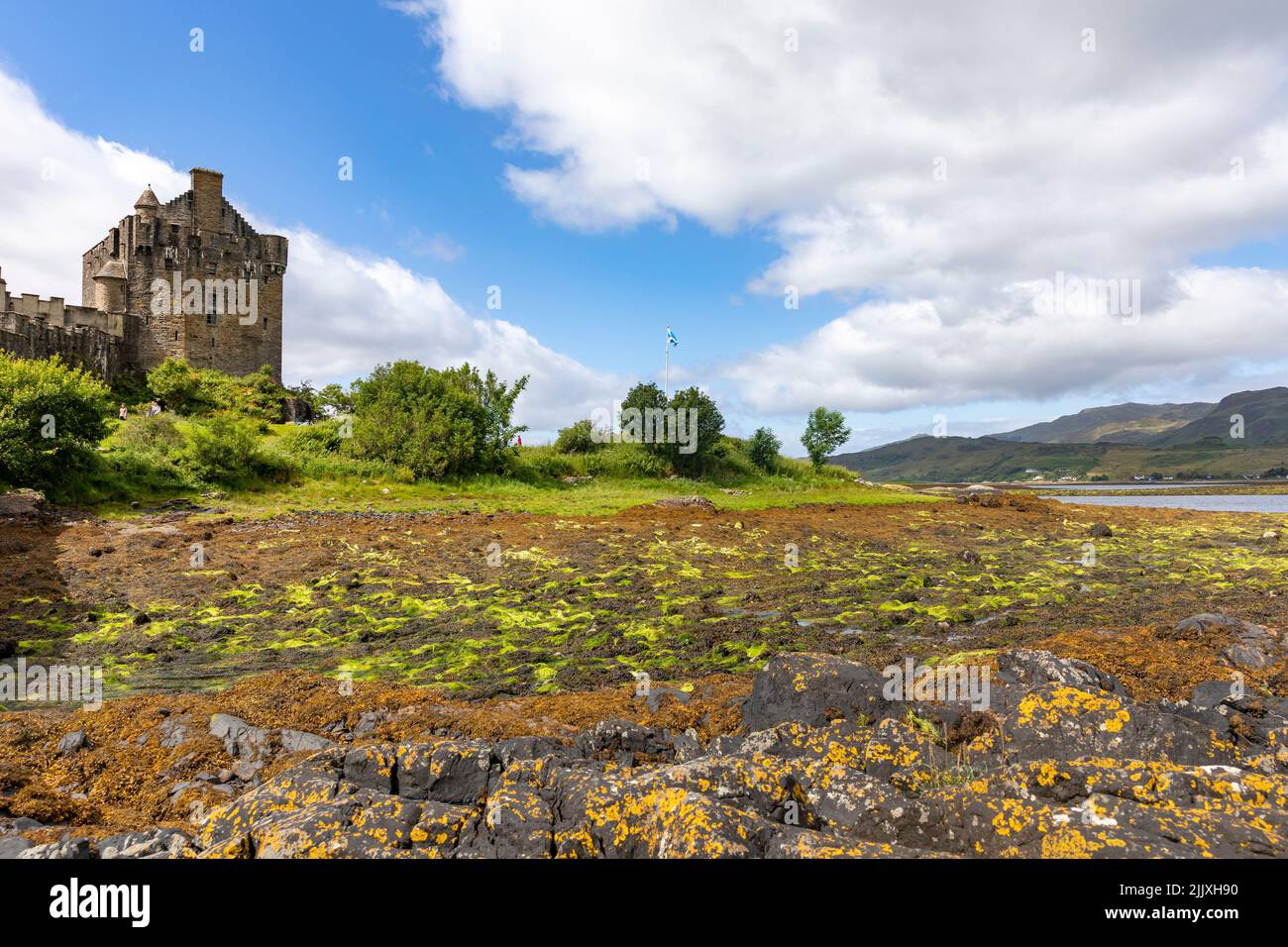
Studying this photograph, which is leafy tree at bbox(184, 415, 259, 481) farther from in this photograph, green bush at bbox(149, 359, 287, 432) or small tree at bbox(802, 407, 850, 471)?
small tree at bbox(802, 407, 850, 471)

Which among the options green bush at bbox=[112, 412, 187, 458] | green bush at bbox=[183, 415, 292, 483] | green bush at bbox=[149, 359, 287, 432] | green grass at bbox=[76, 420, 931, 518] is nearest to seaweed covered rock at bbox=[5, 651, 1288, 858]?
green grass at bbox=[76, 420, 931, 518]

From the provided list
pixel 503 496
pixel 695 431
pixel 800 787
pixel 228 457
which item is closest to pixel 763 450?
pixel 695 431

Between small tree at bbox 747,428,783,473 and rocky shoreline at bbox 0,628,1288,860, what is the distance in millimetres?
44607

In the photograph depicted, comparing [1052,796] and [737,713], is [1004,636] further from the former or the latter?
[1052,796]

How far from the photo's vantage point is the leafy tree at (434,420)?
35906 millimetres

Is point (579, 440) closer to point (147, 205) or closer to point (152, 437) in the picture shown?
point (152, 437)

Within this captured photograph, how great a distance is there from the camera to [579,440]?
46781 mm

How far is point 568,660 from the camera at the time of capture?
10461mm

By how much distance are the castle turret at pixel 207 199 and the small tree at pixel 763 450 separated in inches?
1889

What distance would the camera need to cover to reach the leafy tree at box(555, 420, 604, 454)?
153 feet

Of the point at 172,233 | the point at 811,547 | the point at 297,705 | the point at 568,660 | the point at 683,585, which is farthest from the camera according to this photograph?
the point at 172,233

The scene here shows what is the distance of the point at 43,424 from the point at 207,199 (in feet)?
131
